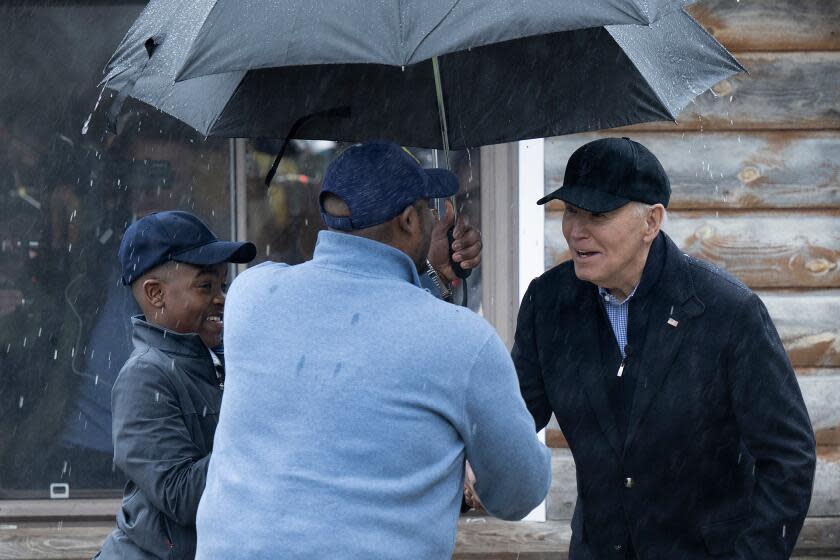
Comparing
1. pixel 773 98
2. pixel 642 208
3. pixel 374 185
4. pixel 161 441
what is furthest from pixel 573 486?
pixel 374 185

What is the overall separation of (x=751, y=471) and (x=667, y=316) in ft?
1.60

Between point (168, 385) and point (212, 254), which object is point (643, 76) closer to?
point (212, 254)

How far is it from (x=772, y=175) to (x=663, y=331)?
2.65 meters

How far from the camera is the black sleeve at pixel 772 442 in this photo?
9.20ft

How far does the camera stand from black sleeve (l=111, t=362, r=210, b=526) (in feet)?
8.82

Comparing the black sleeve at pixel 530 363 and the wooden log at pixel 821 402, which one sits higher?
the black sleeve at pixel 530 363

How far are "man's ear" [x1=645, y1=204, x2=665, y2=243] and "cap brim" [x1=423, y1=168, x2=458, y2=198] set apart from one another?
31.2 inches

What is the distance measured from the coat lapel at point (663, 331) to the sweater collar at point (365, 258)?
102cm

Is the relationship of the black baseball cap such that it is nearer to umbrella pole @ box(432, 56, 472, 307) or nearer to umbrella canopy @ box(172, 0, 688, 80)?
umbrella pole @ box(432, 56, 472, 307)

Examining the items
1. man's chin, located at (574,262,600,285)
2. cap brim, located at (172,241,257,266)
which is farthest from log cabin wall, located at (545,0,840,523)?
cap brim, located at (172,241,257,266)

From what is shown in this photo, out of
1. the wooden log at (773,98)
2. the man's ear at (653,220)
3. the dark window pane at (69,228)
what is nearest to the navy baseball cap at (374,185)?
the man's ear at (653,220)

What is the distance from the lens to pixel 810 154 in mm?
5344

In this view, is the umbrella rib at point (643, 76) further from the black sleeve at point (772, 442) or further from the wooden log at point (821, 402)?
the wooden log at point (821, 402)

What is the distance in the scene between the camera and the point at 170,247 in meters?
2.99
